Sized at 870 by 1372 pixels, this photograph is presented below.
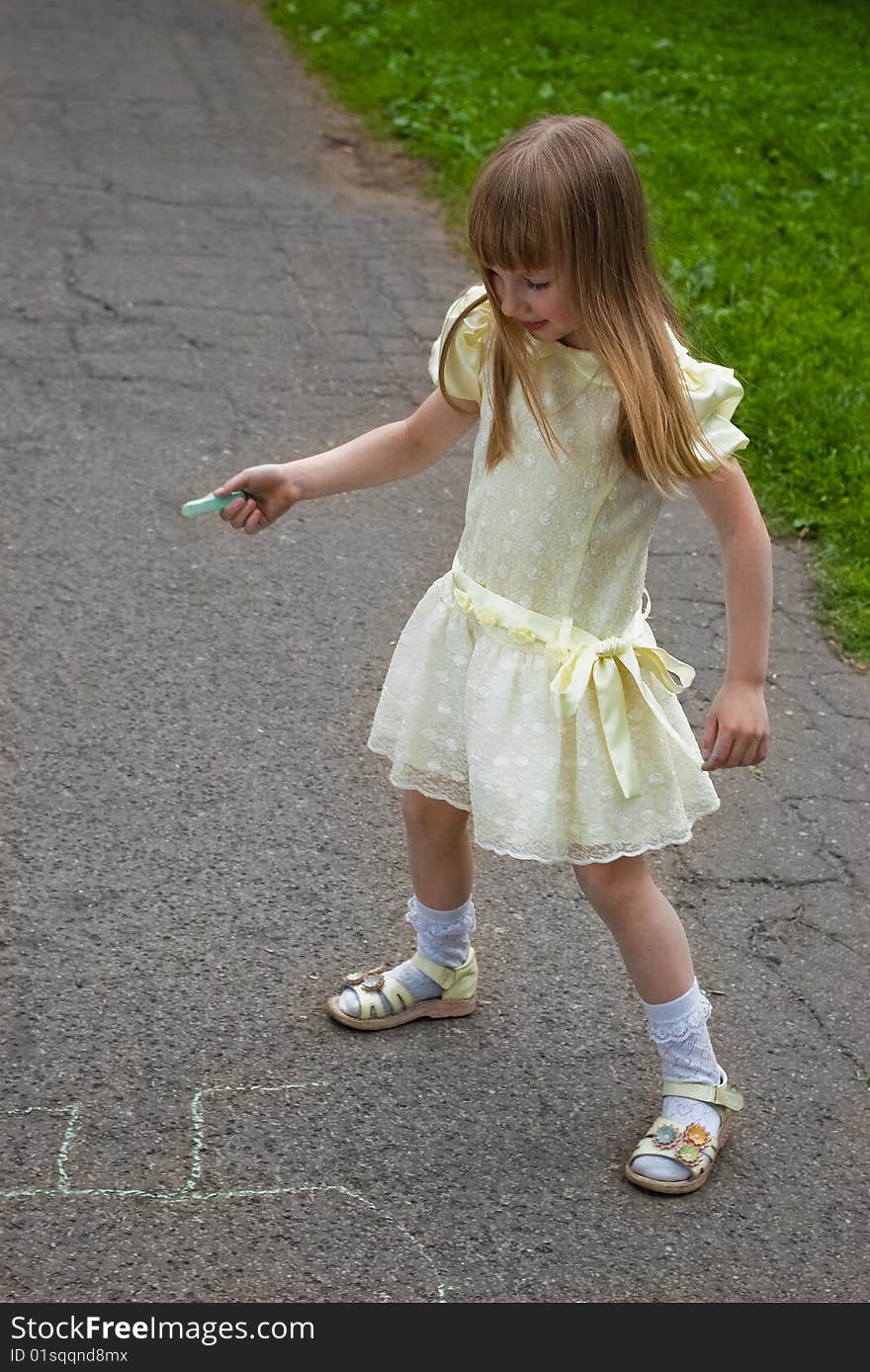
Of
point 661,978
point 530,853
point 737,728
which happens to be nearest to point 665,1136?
point 661,978

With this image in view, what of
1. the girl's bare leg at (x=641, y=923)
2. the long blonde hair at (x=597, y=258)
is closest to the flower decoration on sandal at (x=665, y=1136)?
the girl's bare leg at (x=641, y=923)

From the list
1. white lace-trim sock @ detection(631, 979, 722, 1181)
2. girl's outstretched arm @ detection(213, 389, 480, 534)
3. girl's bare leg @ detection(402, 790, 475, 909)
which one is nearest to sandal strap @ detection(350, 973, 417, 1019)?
girl's bare leg @ detection(402, 790, 475, 909)

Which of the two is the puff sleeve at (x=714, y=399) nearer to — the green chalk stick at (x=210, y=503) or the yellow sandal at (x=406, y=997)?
the green chalk stick at (x=210, y=503)

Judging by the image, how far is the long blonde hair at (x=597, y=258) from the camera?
7.51 ft

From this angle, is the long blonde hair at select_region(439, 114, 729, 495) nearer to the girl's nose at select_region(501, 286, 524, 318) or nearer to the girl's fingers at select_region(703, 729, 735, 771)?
the girl's nose at select_region(501, 286, 524, 318)

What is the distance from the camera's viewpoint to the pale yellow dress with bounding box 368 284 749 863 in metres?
2.45

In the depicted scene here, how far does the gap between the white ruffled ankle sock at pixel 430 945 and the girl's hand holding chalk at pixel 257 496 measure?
2.30 feet

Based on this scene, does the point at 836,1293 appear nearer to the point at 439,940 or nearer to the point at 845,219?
the point at 439,940

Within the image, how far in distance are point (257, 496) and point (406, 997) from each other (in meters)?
0.89

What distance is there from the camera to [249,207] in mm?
7238

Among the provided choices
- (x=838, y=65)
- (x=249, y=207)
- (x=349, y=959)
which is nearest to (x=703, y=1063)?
(x=349, y=959)

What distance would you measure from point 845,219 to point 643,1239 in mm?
5987

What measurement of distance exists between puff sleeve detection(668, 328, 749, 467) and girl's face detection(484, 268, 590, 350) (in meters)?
0.18

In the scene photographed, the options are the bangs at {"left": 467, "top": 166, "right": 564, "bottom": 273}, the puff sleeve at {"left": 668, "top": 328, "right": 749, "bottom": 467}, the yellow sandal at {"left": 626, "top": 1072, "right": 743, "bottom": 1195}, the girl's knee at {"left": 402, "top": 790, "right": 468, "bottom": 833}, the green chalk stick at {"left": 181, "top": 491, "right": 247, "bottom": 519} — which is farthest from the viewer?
the girl's knee at {"left": 402, "top": 790, "right": 468, "bottom": 833}
